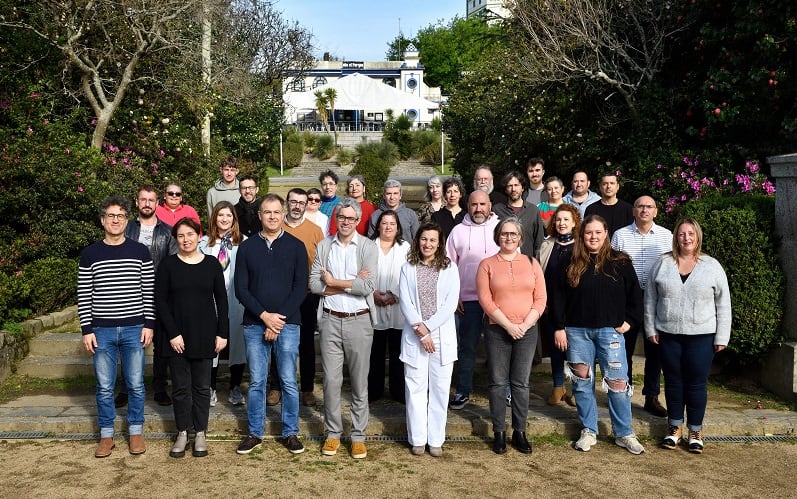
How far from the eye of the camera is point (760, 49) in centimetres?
871

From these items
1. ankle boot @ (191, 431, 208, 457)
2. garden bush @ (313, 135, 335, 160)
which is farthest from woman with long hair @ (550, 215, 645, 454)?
garden bush @ (313, 135, 335, 160)

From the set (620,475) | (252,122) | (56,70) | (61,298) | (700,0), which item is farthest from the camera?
(252,122)

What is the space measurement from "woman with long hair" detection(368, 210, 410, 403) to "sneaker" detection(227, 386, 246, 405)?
1110 millimetres

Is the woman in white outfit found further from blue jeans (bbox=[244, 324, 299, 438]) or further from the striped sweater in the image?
the striped sweater

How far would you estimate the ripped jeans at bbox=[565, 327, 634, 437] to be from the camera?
5344 millimetres

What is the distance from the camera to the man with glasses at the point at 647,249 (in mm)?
5954

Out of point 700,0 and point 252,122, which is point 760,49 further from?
point 252,122

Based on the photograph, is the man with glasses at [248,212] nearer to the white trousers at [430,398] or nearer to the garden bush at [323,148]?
the white trousers at [430,398]

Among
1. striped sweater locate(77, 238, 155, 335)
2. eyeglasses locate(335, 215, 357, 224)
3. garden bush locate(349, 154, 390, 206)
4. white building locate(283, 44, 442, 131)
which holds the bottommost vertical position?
striped sweater locate(77, 238, 155, 335)

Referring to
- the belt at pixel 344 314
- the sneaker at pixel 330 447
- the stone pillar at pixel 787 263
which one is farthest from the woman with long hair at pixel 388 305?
the stone pillar at pixel 787 263

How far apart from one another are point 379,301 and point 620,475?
7.40ft

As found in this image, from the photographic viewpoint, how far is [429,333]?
5.27 meters

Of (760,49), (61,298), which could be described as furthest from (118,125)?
(760,49)

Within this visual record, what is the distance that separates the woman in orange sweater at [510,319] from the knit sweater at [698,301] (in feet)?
3.10
